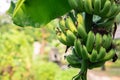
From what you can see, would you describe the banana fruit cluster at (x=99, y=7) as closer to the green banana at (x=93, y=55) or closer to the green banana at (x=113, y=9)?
the green banana at (x=113, y=9)

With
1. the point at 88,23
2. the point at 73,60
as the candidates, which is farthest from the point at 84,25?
the point at 73,60

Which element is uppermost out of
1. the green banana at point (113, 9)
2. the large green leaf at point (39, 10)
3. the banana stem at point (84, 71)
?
the large green leaf at point (39, 10)

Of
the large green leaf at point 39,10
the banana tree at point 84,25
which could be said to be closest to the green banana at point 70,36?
the banana tree at point 84,25

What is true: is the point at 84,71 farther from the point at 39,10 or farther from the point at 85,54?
the point at 39,10

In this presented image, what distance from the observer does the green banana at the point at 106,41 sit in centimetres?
118

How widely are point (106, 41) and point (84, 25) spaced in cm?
9

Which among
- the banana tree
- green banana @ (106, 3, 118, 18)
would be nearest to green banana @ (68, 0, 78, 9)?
the banana tree

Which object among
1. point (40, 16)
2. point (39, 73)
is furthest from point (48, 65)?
point (40, 16)

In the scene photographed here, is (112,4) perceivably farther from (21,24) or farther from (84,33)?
(21,24)

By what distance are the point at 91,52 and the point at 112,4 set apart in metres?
0.15

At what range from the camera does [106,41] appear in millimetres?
1179

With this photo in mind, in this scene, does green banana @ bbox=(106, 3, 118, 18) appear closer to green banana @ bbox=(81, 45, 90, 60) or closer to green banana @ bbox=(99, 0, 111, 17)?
green banana @ bbox=(99, 0, 111, 17)

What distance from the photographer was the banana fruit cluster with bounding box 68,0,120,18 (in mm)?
1196

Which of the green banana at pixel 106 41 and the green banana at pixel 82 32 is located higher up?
the green banana at pixel 82 32
